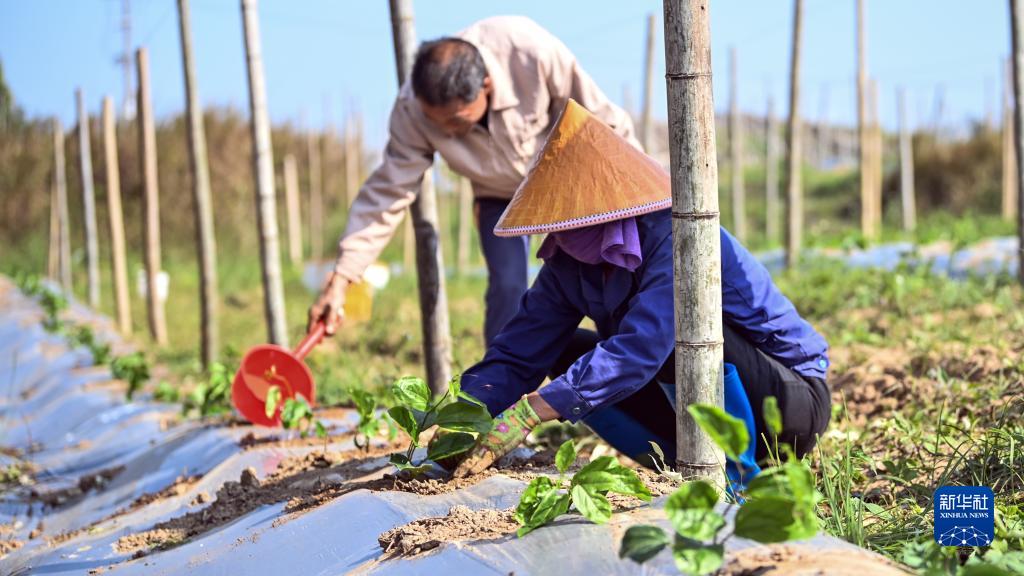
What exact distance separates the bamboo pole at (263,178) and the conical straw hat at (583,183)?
A: 2.68 meters

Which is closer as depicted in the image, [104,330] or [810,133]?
[104,330]

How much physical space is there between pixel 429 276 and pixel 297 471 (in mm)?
1141

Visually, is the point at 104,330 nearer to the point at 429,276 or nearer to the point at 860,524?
the point at 429,276

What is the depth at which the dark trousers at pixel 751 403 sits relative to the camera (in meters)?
2.55

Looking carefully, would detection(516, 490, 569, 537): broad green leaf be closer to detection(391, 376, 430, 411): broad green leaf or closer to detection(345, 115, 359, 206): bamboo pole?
detection(391, 376, 430, 411): broad green leaf

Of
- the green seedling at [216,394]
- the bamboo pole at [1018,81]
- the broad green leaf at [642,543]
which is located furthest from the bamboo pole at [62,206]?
the broad green leaf at [642,543]

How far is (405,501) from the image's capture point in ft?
7.50

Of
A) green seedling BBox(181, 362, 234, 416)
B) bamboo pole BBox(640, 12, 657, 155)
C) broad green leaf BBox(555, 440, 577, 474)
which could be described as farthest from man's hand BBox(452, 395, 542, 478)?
bamboo pole BBox(640, 12, 657, 155)

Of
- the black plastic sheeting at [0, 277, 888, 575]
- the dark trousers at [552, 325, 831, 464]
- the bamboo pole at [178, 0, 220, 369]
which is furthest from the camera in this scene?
the bamboo pole at [178, 0, 220, 369]

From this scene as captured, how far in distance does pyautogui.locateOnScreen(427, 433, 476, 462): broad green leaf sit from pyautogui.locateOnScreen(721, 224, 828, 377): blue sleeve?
2.28 ft

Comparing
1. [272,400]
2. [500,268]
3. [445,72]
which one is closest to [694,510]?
[445,72]

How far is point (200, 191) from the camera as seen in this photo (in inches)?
250

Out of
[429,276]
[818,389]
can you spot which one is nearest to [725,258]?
[818,389]

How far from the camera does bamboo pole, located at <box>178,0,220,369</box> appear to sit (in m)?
6.20
